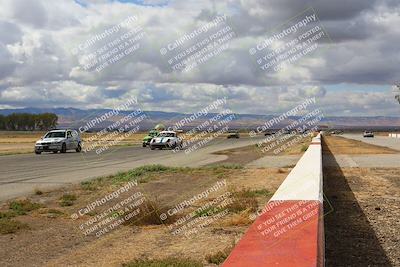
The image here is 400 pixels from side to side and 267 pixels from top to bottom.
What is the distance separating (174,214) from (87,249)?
2.86 m

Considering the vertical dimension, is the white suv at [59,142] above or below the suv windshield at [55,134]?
below

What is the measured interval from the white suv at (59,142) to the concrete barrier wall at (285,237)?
108 ft

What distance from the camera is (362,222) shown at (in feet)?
28.8

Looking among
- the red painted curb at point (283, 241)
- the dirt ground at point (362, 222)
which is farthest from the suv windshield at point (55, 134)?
the red painted curb at point (283, 241)

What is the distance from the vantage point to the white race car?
44281mm

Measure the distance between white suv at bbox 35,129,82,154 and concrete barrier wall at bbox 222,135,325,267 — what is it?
33.0 m

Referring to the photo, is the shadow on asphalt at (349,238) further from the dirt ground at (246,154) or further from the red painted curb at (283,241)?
the dirt ground at (246,154)

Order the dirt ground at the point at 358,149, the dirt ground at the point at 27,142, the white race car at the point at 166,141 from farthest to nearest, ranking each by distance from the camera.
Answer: the dirt ground at the point at 27,142
the white race car at the point at 166,141
the dirt ground at the point at 358,149

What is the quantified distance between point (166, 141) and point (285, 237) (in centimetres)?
4036

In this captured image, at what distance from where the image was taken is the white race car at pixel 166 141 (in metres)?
44.3

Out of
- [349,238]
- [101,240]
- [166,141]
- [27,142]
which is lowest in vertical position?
[27,142]

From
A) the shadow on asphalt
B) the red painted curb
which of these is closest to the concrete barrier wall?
the red painted curb

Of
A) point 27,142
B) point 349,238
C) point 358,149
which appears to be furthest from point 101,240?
point 27,142

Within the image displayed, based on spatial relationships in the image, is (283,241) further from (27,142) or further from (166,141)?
(27,142)
